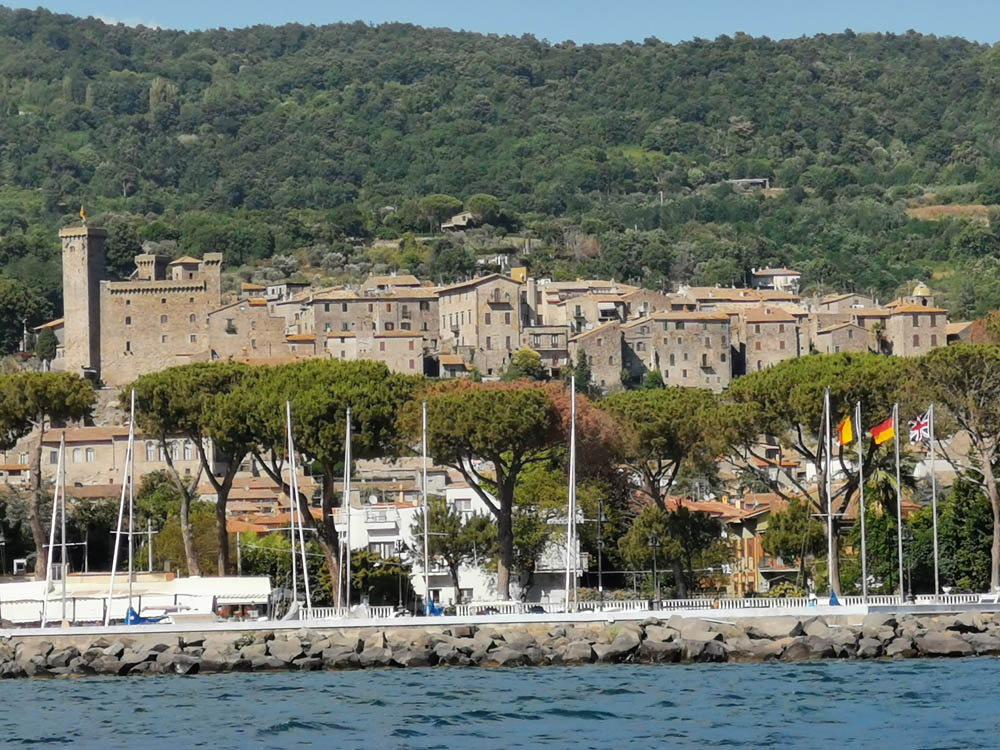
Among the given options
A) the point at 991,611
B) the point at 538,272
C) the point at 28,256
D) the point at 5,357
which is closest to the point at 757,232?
the point at 538,272

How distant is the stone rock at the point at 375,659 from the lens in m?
48.6

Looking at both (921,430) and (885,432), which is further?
(885,432)

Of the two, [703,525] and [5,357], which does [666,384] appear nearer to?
[5,357]

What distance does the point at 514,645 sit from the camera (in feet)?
160

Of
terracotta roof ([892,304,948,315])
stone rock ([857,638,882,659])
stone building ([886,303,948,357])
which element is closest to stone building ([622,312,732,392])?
stone building ([886,303,948,357])

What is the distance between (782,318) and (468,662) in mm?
87694

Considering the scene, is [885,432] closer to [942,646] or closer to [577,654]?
[942,646]

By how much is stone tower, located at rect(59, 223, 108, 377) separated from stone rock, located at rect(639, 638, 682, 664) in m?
89.6

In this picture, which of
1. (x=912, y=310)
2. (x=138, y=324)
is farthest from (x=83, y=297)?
(x=912, y=310)

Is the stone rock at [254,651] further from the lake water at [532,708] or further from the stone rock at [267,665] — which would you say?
the lake water at [532,708]

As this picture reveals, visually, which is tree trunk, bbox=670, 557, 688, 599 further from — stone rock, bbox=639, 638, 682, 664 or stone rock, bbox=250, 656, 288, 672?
stone rock, bbox=250, 656, 288, 672

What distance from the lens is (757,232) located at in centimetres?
19988

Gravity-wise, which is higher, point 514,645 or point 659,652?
point 514,645

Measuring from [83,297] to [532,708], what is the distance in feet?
342
